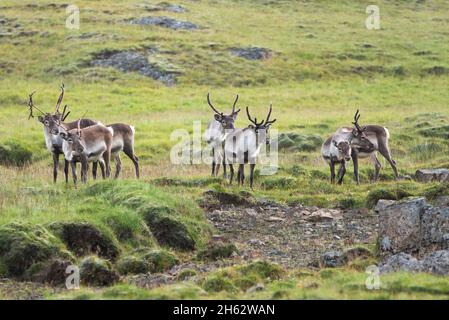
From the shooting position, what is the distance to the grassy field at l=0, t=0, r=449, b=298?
46.9 feet

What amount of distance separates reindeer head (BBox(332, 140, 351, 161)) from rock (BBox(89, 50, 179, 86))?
26346mm

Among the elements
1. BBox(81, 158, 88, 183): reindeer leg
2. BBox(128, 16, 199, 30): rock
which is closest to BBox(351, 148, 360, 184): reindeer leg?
BBox(81, 158, 88, 183): reindeer leg

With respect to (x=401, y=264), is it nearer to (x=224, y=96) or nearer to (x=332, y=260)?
(x=332, y=260)

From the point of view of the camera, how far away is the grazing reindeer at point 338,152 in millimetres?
21438

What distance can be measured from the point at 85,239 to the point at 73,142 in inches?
224

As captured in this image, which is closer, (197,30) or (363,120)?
(363,120)

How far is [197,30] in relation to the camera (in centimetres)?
5831

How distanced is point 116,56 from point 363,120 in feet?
69.8

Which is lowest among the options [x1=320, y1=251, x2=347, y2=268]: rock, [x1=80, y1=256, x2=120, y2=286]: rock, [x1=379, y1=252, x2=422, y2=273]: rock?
[x1=320, y1=251, x2=347, y2=268]: rock

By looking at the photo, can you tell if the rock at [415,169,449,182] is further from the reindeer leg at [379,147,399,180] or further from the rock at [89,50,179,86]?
the rock at [89,50,179,86]

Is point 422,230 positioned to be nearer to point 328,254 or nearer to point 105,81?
point 328,254

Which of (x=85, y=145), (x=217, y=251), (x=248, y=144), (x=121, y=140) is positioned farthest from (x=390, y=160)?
(x=217, y=251)
